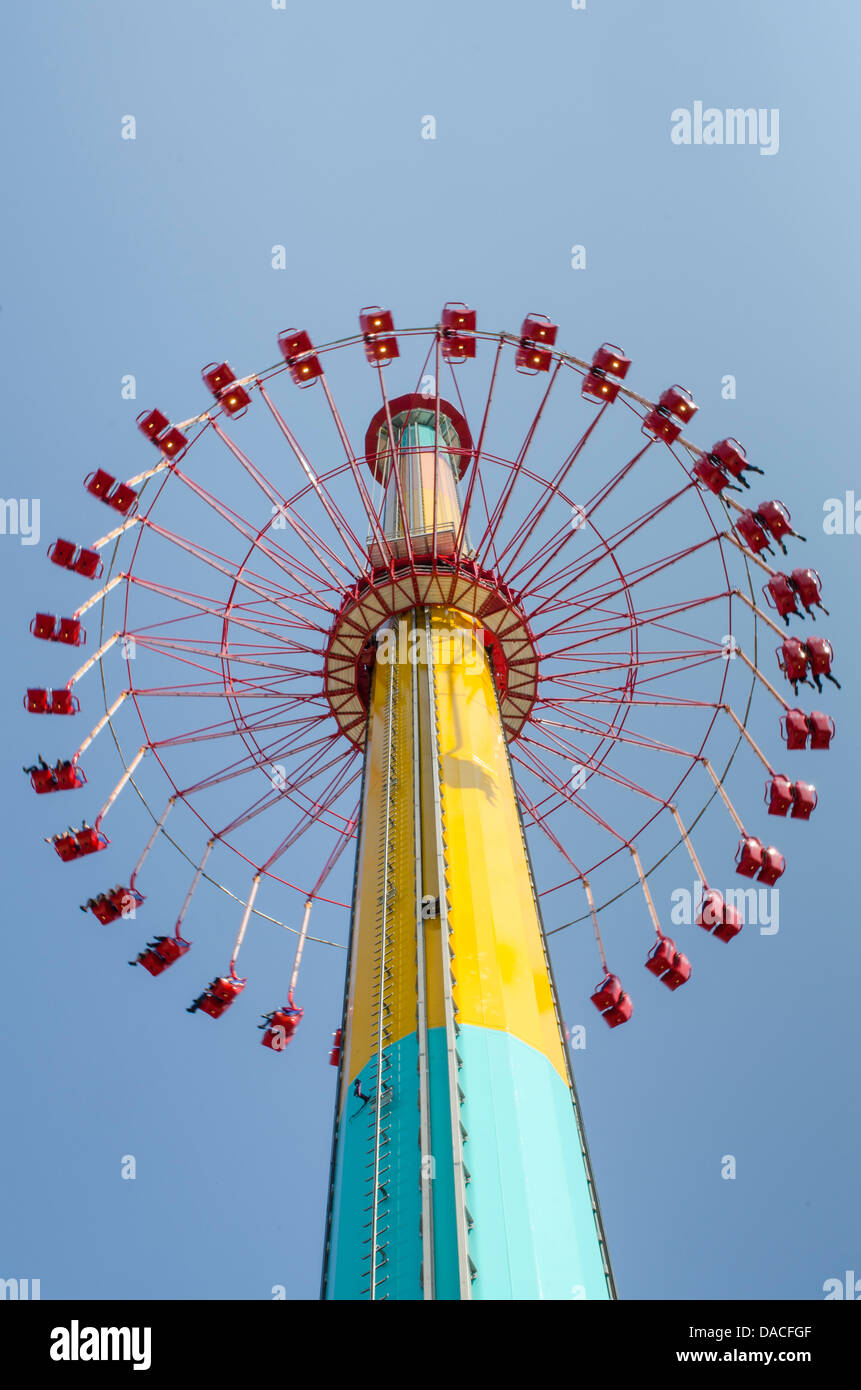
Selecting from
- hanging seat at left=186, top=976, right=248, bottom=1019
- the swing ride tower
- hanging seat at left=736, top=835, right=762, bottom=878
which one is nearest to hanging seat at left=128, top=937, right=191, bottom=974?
hanging seat at left=186, top=976, right=248, bottom=1019

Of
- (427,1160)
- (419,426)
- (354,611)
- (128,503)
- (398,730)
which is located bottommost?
(427,1160)

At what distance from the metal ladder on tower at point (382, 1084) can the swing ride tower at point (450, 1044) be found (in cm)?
3

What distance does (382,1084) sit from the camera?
51.9 ft

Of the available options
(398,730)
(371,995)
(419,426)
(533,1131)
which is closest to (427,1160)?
(533,1131)

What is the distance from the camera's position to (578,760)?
2792 cm

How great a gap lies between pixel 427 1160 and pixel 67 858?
44.0 ft

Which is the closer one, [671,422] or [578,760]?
[671,422]

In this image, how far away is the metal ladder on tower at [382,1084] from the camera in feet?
45.3

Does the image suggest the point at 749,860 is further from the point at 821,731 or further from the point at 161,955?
the point at 161,955

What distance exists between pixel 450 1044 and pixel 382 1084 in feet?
3.39

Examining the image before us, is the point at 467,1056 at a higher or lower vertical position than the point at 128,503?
lower
